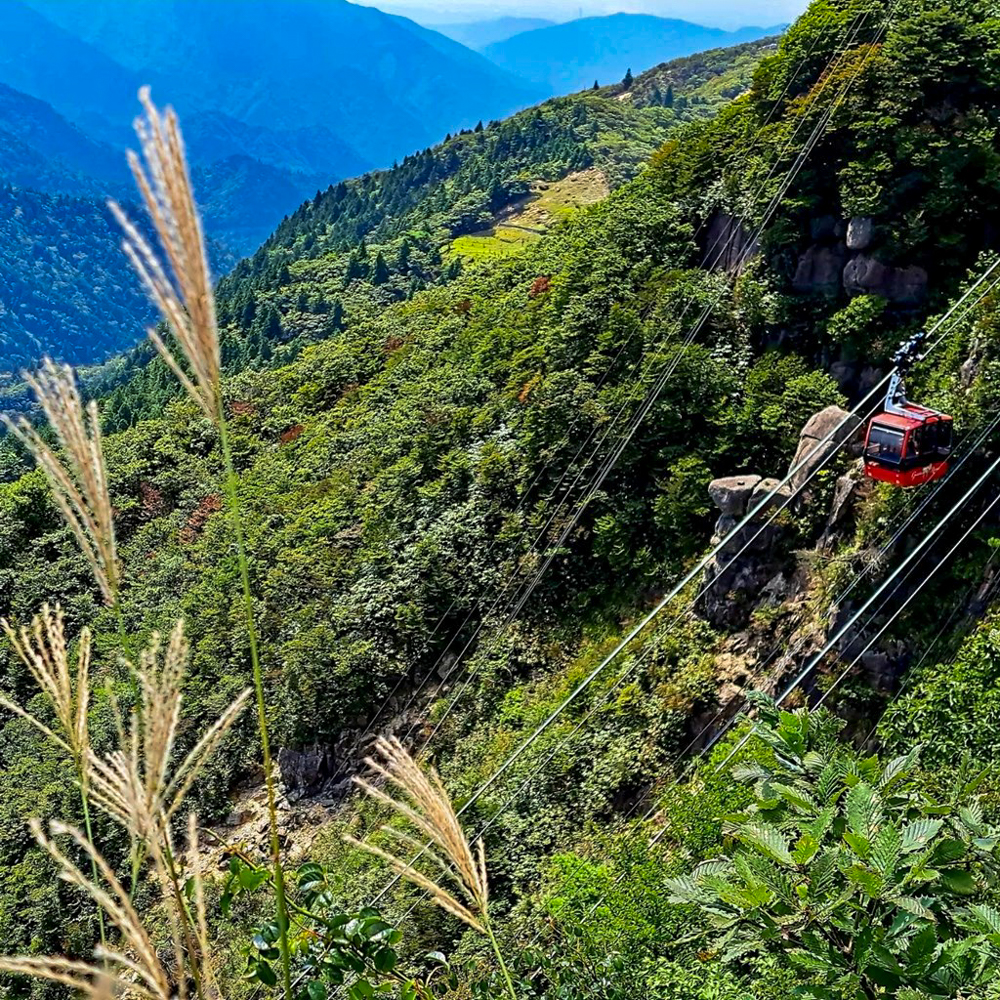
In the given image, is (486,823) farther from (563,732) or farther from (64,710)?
(64,710)

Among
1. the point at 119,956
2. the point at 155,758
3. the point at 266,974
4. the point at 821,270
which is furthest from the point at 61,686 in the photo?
A: the point at 821,270

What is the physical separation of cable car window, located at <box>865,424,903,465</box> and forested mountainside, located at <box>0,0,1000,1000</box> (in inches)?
58.0

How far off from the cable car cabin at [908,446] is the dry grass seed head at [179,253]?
1181 centimetres

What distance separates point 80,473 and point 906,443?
11869 mm

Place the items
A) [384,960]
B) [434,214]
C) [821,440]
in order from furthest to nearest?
[434,214] < [821,440] < [384,960]

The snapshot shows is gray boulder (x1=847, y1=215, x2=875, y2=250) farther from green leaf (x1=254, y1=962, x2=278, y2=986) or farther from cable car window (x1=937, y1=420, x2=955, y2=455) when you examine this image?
green leaf (x1=254, y1=962, x2=278, y2=986)

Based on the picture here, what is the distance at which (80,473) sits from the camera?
5.26ft

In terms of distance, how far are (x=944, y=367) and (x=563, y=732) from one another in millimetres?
8841

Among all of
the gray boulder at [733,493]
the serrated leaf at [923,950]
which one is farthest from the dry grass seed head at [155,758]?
the gray boulder at [733,493]

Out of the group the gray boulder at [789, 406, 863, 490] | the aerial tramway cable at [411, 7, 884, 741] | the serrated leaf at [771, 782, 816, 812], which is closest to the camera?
the serrated leaf at [771, 782, 816, 812]

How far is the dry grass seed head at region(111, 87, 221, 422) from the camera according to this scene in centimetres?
143

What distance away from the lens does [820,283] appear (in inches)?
703

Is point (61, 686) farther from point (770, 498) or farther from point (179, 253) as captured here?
point (770, 498)

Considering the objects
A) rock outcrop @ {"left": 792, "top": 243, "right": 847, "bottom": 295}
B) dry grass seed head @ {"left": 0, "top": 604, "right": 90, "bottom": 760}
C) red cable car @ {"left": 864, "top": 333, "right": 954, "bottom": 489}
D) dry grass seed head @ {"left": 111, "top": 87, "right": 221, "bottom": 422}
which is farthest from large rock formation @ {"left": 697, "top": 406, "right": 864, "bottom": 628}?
dry grass seed head @ {"left": 111, "top": 87, "right": 221, "bottom": 422}
